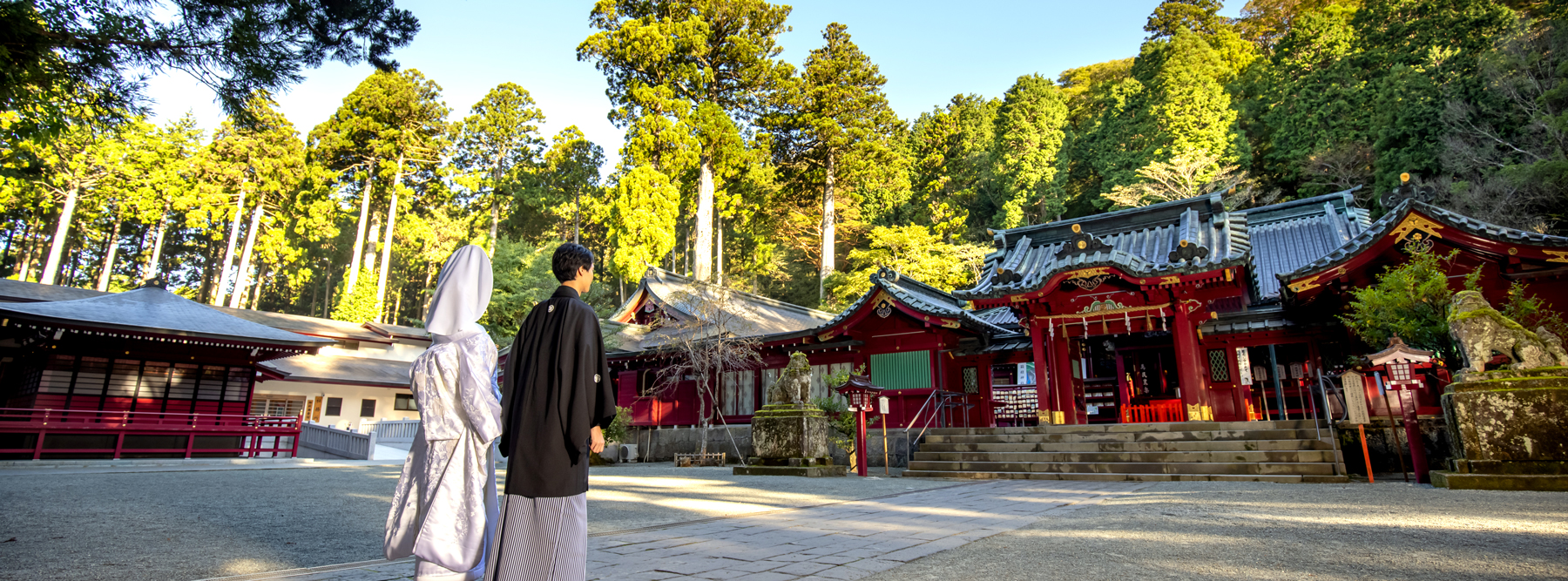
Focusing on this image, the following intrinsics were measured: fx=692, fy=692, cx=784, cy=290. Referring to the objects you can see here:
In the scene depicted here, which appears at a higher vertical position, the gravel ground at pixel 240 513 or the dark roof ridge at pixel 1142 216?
the dark roof ridge at pixel 1142 216

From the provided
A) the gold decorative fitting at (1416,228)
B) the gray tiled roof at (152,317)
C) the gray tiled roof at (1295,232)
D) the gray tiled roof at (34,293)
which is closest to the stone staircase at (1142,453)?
the gold decorative fitting at (1416,228)

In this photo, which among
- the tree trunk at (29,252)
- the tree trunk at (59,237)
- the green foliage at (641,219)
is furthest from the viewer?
the tree trunk at (29,252)

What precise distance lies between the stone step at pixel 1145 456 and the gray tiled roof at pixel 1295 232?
5.12 m

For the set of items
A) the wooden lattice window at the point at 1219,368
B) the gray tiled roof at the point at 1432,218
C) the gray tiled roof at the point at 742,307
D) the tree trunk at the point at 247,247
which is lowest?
the wooden lattice window at the point at 1219,368

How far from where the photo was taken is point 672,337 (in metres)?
17.4

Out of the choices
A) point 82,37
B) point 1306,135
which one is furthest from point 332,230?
point 1306,135

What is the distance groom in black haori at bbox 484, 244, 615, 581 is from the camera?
2807 mm

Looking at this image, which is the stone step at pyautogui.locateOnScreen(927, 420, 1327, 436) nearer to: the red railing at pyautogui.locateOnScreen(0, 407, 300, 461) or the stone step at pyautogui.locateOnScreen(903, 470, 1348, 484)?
the stone step at pyautogui.locateOnScreen(903, 470, 1348, 484)

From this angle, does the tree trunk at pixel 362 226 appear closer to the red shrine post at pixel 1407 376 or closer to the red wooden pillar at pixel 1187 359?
A: the red wooden pillar at pixel 1187 359

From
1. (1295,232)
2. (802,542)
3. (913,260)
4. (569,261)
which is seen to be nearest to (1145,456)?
(802,542)

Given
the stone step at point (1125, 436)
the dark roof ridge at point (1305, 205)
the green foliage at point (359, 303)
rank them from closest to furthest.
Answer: the stone step at point (1125, 436) < the dark roof ridge at point (1305, 205) < the green foliage at point (359, 303)

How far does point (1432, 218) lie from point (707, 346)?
1311cm

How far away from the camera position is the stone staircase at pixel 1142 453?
30.2ft

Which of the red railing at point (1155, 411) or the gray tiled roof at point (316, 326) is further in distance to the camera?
the gray tiled roof at point (316, 326)
